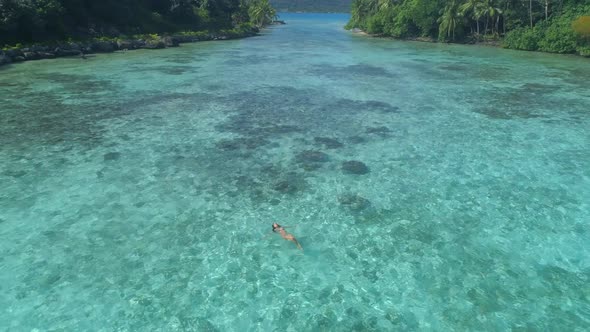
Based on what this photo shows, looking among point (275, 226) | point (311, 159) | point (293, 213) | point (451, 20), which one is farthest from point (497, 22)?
point (275, 226)

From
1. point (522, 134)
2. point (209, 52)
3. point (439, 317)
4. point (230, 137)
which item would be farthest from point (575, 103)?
point (209, 52)

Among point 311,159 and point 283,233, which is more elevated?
point 311,159

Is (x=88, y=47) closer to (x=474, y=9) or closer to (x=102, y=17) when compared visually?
(x=102, y=17)

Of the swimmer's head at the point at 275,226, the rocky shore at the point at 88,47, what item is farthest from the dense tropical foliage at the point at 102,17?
the swimmer's head at the point at 275,226

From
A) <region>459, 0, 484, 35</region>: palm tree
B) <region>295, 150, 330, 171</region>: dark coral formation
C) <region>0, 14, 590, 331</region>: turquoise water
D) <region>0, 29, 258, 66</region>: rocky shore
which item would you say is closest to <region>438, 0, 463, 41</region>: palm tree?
<region>459, 0, 484, 35</region>: palm tree

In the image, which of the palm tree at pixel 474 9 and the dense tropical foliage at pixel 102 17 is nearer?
the dense tropical foliage at pixel 102 17

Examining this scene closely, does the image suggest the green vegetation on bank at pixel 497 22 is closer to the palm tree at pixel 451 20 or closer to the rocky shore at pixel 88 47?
the palm tree at pixel 451 20
